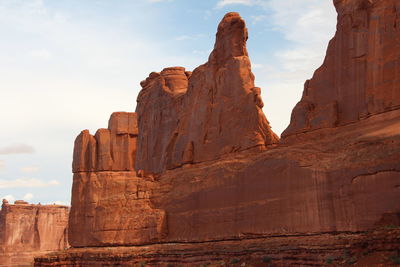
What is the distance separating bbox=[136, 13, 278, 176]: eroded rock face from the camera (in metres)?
29.2

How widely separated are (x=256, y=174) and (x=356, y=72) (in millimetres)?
5703

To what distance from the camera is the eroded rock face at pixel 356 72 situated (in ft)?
75.5

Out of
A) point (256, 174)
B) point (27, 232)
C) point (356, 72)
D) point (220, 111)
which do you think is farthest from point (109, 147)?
point (27, 232)

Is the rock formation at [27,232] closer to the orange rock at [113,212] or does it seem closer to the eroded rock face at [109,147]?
the eroded rock face at [109,147]

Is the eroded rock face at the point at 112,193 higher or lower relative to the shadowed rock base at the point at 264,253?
higher

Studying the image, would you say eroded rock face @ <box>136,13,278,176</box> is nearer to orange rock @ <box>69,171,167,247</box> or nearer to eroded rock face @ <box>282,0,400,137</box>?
orange rock @ <box>69,171,167,247</box>

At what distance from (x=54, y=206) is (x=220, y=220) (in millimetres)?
58937

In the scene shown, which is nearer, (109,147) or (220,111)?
(220,111)

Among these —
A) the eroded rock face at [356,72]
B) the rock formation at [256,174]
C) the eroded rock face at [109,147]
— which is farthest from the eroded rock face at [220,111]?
the eroded rock face at [356,72]

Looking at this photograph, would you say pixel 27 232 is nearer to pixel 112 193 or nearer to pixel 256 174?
pixel 112 193

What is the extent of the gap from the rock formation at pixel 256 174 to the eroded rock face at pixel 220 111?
0.06m

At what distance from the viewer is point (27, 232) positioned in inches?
3246

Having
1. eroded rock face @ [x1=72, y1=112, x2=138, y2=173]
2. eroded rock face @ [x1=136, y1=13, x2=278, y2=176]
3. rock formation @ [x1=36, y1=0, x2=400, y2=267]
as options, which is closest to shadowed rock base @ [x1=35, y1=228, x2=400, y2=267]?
rock formation @ [x1=36, y1=0, x2=400, y2=267]

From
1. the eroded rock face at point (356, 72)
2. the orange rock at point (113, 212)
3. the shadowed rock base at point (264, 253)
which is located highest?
the eroded rock face at point (356, 72)
